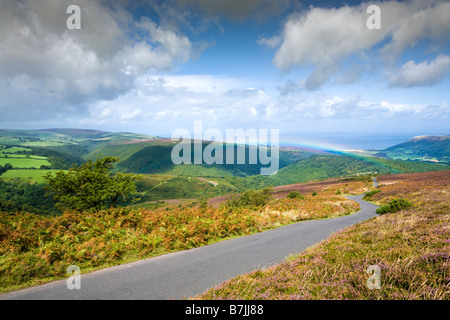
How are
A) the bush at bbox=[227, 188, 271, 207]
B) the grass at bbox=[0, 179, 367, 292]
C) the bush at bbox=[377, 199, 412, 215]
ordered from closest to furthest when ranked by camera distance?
the grass at bbox=[0, 179, 367, 292], the bush at bbox=[377, 199, 412, 215], the bush at bbox=[227, 188, 271, 207]

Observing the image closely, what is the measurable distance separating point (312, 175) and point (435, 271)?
193654mm

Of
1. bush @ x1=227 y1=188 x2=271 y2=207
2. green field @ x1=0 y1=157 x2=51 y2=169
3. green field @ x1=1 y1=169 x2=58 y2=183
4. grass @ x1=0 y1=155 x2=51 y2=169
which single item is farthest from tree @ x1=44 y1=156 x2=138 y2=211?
grass @ x1=0 y1=155 x2=51 y2=169

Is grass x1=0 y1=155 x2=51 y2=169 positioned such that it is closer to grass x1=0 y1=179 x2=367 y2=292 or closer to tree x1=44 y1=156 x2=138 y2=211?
tree x1=44 y1=156 x2=138 y2=211

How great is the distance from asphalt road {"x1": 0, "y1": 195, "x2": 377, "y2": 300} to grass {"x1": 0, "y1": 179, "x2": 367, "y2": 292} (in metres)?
0.74

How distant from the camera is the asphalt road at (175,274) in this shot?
240 inches

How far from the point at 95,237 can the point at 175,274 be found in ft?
16.9

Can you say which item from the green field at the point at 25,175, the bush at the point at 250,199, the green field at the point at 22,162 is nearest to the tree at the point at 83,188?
the bush at the point at 250,199

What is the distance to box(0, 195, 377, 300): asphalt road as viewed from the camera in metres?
6.09

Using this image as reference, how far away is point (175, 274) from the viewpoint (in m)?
7.44

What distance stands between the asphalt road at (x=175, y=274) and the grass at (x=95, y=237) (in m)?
0.74

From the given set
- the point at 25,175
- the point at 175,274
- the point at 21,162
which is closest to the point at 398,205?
the point at 175,274

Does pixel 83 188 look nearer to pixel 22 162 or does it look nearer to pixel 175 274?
pixel 175 274

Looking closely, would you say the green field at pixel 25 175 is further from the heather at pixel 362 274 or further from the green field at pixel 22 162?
the heather at pixel 362 274
